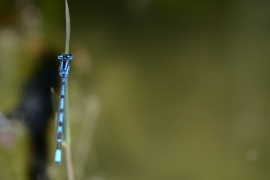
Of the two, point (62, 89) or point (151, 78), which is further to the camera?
point (151, 78)

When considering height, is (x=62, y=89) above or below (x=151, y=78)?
below

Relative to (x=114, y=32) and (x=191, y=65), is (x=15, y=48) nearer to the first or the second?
(x=114, y=32)

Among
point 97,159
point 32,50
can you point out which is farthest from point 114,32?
point 97,159

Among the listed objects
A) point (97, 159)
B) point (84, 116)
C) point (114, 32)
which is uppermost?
point (114, 32)

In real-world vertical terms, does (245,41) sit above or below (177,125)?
above

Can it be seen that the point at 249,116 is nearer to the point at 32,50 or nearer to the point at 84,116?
the point at 84,116

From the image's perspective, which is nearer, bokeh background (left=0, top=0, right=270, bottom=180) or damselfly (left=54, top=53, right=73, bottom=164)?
damselfly (left=54, top=53, right=73, bottom=164)

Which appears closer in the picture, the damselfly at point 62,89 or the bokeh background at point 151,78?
the damselfly at point 62,89
